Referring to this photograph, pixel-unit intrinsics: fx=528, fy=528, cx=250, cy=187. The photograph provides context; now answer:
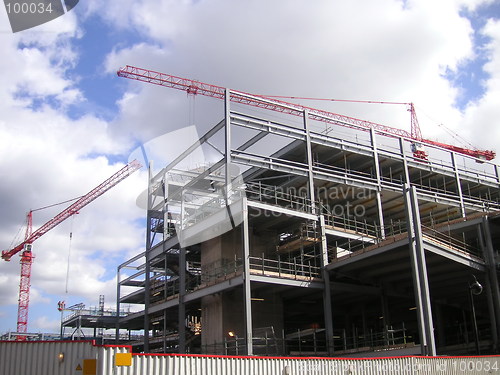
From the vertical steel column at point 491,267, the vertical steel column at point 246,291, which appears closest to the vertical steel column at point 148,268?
the vertical steel column at point 246,291

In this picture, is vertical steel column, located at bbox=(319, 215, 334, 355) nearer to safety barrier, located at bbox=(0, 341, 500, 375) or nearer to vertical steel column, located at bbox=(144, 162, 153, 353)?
safety barrier, located at bbox=(0, 341, 500, 375)

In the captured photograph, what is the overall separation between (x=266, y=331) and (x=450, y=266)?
39.6 feet

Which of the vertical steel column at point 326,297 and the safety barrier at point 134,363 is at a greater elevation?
the vertical steel column at point 326,297

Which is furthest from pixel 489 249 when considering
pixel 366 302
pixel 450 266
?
pixel 366 302

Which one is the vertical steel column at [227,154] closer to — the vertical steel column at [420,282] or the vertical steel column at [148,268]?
the vertical steel column at [420,282]

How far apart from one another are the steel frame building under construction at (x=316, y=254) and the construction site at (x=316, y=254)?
0.36 feet

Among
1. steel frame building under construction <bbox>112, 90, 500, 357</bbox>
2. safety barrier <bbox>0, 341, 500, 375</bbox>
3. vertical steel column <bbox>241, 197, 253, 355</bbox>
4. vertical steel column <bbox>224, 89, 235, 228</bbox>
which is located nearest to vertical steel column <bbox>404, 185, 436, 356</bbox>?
steel frame building under construction <bbox>112, 90, 500, 357</bbox>

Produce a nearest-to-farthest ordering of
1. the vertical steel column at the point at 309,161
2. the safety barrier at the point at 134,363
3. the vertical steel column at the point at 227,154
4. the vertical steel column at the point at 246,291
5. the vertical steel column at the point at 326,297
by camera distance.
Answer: the safety barrier at the point at 134,363 → the vertical steel column at the point at 246,291 → the vertical steel column at the point at 326,297 → the vertical steel column at the point at 227,154 → the vertical steel column at the point at 309,161

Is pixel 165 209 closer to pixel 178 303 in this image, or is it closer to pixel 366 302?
pixel 178 303

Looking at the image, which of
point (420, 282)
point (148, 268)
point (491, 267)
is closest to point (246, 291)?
point (420, 282)

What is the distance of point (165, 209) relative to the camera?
146ft

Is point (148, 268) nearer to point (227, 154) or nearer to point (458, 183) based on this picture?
point (227, 154)

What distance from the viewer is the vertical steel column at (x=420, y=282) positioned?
2698 centimetres

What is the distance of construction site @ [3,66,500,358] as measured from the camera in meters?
31.0
